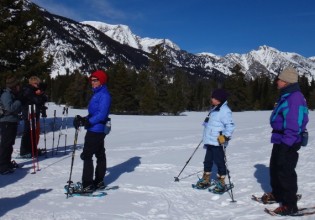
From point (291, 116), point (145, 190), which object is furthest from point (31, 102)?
point (291, 116)

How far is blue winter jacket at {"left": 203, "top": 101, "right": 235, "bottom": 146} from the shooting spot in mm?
7574

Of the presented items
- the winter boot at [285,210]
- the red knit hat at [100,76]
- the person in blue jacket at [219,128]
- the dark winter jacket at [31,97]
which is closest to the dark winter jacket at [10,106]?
the dark winter jacket at [31,97]

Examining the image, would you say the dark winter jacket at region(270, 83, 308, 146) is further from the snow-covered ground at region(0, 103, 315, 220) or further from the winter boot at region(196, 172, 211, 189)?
the winter boot at region(196, 172, 211, 189)

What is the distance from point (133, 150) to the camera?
13.7m

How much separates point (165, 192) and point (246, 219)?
2.12m

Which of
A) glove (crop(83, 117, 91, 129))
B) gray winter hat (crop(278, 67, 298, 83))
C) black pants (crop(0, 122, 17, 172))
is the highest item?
gray winter hat (crop(278, 67, 298, 83))

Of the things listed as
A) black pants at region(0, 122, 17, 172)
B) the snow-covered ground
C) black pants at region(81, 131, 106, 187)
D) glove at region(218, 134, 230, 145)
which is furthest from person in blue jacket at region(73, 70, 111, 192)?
black pants at region(0, 122, 17, 172)

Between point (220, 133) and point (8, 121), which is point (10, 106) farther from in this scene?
point (220, 133)

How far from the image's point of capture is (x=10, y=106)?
9.13 metres

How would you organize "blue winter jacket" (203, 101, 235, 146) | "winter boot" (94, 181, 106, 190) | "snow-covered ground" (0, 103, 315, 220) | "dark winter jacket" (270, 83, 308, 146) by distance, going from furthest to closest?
"winter boot" (94, 181, 106, 190)
"blue winter jacket" (203, 101, 235, 146)
"snow-covered ground" (0, 103, 315, 220)
"dark winter jacket" (270, 83, 308, 146)

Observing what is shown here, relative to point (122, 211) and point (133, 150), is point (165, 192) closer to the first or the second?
point (122, 211)

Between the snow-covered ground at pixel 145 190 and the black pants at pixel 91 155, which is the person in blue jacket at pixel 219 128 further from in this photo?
the black pants at pixel 91 155

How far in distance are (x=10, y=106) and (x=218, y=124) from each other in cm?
504

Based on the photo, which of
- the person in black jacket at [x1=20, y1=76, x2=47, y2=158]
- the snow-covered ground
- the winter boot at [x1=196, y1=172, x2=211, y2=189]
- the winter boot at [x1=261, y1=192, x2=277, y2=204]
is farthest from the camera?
the person in black jacket at [x1=20, y1=76, x2=47, y2=158]
